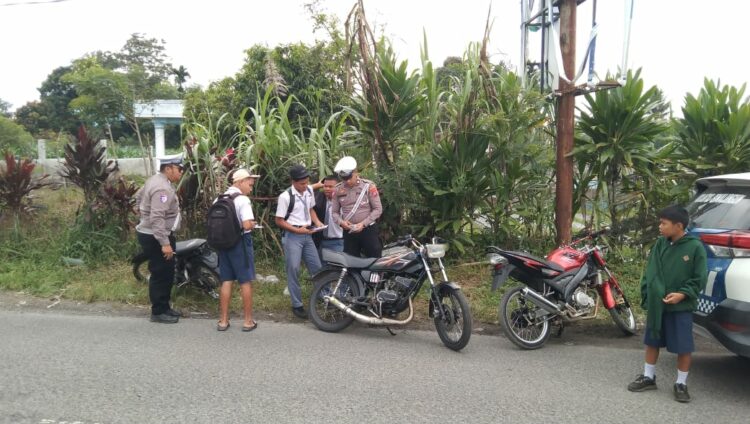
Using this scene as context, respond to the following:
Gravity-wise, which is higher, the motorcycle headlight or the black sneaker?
the motorcycle headlight

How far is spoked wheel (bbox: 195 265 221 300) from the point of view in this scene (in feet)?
21.6

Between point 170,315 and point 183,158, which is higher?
point 183,158

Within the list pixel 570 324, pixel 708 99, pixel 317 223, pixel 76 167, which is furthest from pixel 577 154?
pixel 76 167

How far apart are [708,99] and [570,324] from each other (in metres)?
3.82

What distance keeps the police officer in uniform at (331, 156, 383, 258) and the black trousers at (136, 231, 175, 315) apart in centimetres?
189

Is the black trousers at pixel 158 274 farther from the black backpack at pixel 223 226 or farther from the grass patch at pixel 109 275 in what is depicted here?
the black backpack at pixel 223 226

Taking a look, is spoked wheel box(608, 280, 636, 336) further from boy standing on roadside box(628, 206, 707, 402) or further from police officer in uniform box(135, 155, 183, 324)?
police officer in uniform box(135, 155, 183, 324)

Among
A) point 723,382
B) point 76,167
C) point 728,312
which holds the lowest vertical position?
point 723,382

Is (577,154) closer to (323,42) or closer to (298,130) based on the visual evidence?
(298,130)

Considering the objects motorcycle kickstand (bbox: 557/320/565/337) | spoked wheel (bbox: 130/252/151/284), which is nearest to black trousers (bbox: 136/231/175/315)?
spoked wheel (bbox: 130/252/151/284)

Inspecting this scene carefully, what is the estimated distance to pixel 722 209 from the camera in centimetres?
421

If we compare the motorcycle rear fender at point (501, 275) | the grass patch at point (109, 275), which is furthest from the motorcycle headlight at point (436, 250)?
the grass patch at point (109, 275)

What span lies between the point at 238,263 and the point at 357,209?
4.61 feet

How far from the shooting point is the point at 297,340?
534cm
